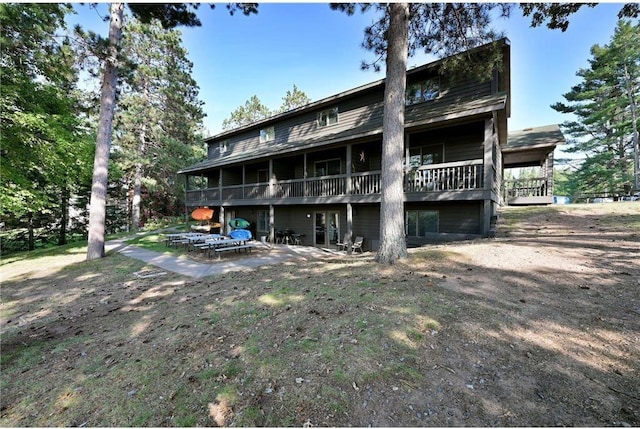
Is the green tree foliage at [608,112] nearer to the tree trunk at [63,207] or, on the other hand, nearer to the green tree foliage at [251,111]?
the green tree foliage at [251,111]

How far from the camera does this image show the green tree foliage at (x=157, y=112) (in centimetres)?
2358

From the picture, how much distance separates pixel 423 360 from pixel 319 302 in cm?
229

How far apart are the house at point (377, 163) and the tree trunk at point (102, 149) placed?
6.65 metres

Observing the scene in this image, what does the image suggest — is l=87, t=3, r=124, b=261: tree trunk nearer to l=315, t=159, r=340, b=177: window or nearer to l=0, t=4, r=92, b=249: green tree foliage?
l=0, t=4, r=92, b=249: green tree foliage

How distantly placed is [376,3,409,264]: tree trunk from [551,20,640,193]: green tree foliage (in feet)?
84.6

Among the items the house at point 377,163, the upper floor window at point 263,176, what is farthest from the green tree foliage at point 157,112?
the upper floor window at point 263,176

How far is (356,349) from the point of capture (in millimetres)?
3449

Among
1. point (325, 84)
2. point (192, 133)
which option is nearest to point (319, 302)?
point (325, 84)

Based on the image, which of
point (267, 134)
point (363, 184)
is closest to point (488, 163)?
point (363, 184)

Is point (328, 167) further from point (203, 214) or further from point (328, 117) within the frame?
point (203, 214)

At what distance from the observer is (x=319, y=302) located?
5.10m

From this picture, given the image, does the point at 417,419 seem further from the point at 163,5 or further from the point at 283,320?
the point at 163,5

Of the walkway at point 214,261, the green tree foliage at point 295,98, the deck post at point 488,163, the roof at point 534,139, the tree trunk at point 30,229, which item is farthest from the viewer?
the green tree foliage at point 295,98

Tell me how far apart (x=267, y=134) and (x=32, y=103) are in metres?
11.6
